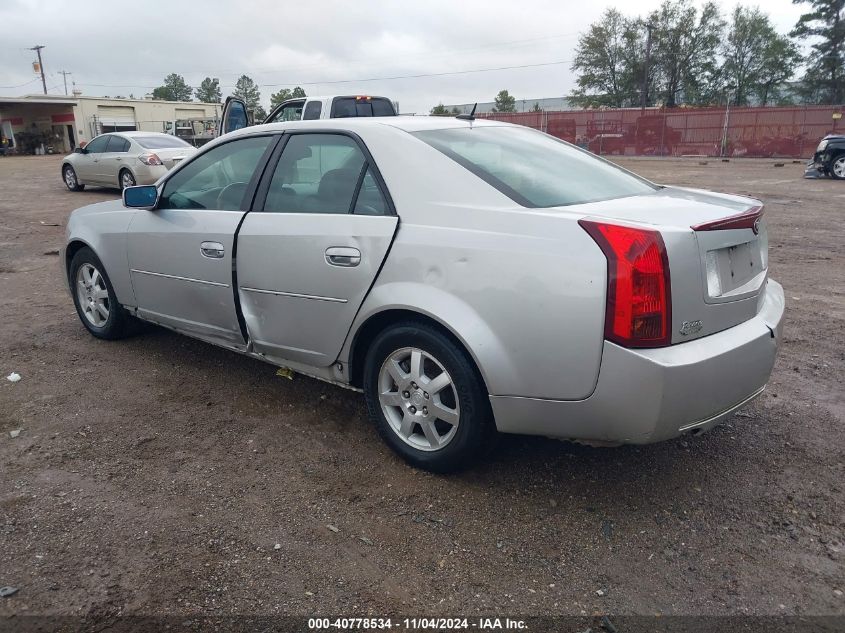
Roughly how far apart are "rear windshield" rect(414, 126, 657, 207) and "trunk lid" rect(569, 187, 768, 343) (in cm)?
21

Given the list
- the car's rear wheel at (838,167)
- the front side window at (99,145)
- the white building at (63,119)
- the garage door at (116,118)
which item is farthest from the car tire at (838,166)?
the garage door at (116,118)

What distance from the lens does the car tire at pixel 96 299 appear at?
485 centimetres

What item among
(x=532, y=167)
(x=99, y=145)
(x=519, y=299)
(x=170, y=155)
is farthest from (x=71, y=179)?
(x=519, y=299)

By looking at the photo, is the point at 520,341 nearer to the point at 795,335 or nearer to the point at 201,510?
the point at 201,510

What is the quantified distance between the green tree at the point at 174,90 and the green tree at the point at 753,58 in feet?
296

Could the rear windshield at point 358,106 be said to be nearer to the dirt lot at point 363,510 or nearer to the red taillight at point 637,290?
the dirt lot at point 363,510

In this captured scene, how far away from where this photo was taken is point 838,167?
17.8 meters

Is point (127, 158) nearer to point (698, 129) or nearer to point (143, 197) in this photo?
point (143, 197)

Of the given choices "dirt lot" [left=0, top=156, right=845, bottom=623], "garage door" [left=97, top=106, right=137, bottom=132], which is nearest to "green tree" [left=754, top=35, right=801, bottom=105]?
"garage door" [left=97, top=106, right=137, bottom=132]

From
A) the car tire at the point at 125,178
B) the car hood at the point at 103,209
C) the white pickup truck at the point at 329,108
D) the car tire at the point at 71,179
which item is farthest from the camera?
the car tire at the point at 71,179

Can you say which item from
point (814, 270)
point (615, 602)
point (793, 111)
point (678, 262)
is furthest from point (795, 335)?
point (793, 111)

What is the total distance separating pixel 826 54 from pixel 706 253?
61737mm

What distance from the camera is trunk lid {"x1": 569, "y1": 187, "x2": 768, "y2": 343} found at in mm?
2533

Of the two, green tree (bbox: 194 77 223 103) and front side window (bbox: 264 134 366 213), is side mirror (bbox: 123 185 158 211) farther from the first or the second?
green tree (bbox: 194 77 223 103)
